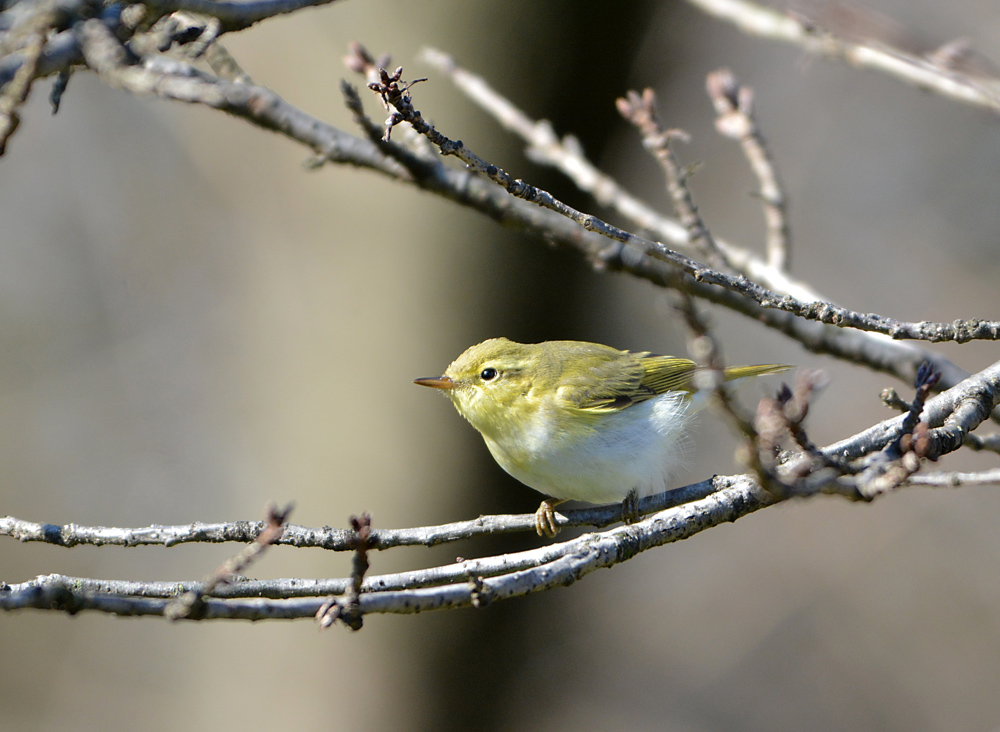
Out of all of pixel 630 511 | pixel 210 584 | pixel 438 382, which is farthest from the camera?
pixel 438 382

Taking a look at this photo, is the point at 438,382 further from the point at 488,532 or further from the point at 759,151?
the point at 759,151

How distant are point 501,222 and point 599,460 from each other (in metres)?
1.21

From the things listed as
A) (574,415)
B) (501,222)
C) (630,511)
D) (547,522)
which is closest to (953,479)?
(630,511)

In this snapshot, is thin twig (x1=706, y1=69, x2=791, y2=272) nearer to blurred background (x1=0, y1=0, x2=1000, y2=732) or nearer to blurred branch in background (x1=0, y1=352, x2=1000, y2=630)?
blurred branch in background (x1=0, y1=352, x2=1000, y2=630)

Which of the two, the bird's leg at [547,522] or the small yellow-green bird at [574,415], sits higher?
the small yellow-green bird at [574,415]

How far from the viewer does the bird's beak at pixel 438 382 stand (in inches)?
134

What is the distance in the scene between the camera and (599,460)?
3.38 meters

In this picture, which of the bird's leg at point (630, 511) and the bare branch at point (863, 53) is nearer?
the bare branch at point (863, 53)

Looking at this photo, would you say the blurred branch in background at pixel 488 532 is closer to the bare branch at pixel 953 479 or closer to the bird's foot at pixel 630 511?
the bare branch at pixel 953 479

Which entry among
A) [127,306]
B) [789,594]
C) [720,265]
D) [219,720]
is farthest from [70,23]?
[789,594]

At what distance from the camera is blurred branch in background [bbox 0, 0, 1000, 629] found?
1502 mm

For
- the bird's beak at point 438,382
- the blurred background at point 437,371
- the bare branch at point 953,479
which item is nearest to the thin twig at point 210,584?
the bare branch at point 953,479

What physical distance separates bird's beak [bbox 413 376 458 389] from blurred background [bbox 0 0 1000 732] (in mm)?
2749

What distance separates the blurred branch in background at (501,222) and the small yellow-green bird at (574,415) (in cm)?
46
